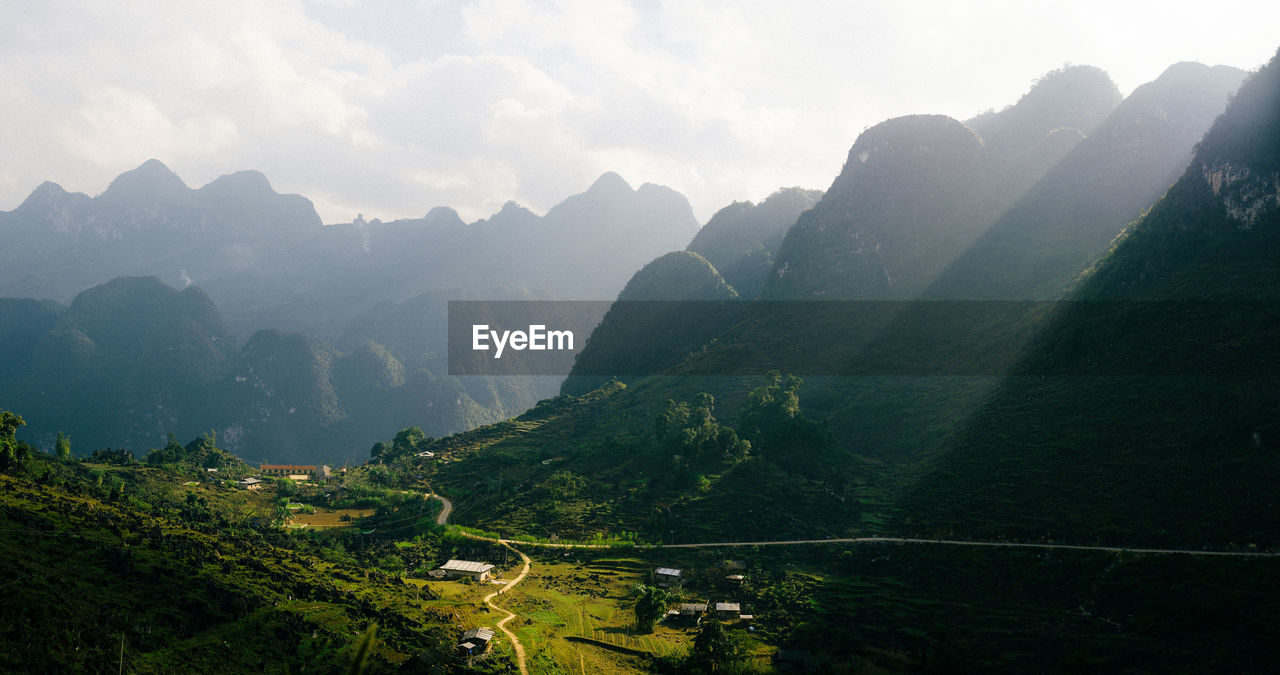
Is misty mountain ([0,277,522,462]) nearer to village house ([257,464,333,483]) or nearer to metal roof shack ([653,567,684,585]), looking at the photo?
village house ([257,464,333,483])

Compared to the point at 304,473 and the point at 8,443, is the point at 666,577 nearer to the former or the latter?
the point at 8,443

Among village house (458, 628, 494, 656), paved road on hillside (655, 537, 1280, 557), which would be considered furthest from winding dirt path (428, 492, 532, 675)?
paved road on hillside (655, 537, 1280, 557)

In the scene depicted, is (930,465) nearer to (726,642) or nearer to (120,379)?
(726,642)

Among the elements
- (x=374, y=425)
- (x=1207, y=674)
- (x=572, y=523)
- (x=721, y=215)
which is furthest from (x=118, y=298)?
(x=1207, y=674)

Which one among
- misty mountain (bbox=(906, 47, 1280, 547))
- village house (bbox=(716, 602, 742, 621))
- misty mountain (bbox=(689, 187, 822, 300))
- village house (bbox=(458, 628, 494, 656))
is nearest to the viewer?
village house (bbox=(458, 628, 494, 656))

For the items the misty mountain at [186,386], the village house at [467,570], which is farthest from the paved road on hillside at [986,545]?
the misty mountain at [186,386]

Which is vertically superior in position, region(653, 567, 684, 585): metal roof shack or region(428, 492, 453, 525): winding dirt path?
region(653, 567, 684, 585): metal roof shack

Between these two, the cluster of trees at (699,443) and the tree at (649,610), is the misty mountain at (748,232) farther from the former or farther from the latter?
the tree at (649,610)
